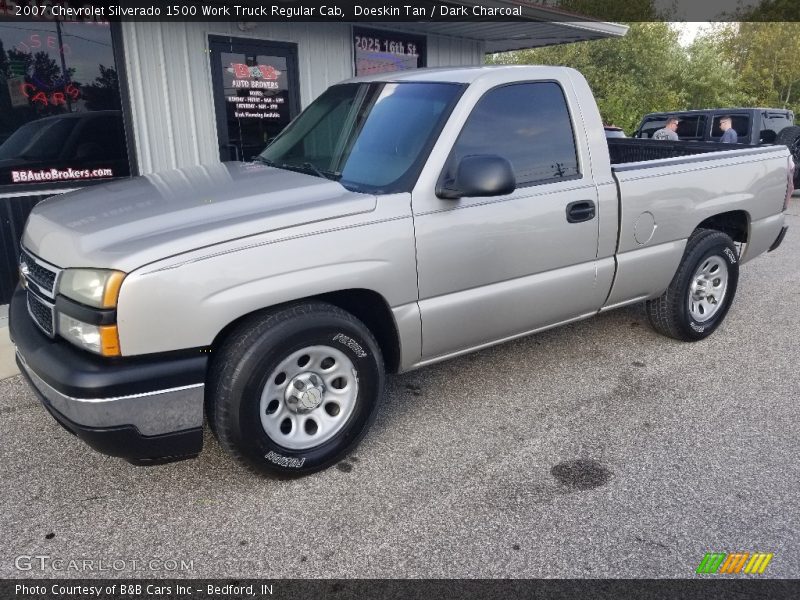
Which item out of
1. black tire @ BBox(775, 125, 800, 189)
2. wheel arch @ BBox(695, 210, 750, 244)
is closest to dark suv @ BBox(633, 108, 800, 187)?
black tire @ BBox(775, 125, 800, 189)

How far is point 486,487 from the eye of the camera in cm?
301

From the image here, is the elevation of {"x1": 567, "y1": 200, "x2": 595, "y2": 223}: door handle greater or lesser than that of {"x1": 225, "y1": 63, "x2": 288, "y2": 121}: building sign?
lesser

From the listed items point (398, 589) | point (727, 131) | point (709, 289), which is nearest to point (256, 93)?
Result: point (709, 289)

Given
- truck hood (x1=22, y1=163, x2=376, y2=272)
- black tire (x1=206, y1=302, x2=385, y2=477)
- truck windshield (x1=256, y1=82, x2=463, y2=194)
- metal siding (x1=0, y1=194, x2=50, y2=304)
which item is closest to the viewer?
truck hood (x1=22, y1=163, x2=376, y2=272)

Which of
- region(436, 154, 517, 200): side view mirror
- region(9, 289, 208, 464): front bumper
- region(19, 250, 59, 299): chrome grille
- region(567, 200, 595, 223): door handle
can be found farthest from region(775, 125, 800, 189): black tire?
region(19, 250, 59, 299): chrome grille

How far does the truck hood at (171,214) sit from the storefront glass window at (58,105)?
263 centimetres

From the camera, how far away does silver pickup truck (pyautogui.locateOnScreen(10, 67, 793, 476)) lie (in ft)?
8.36

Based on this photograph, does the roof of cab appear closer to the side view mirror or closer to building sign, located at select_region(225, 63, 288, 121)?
the side view mirror

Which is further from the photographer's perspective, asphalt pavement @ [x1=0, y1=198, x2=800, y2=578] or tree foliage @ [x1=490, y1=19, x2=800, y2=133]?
tree foliage @ [x1=490, y1=19, x2=800, y2=133]

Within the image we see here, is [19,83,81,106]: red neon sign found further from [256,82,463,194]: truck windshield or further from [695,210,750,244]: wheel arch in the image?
[695,210,750,244]: wheel arch

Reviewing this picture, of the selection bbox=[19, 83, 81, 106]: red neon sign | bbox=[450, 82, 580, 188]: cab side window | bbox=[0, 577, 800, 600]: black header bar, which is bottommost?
bbox=[0, 577, 800, 600]: black header bar

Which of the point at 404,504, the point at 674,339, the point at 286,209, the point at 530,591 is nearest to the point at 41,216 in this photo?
the point at 286,209

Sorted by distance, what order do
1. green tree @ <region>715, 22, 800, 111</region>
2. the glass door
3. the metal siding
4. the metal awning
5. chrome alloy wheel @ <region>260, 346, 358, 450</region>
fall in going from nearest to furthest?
chrome alloy wheel @ <region>260, 346, 358, 450</region> → the metal siding → the glass door → the metal awning → green tree @ <region>715, 22, 800, 111</region>

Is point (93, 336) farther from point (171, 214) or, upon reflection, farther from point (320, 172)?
point (320, 172)
